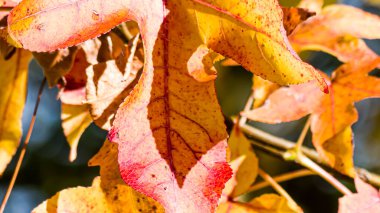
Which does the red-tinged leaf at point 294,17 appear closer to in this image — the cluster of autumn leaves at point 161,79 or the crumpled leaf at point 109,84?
the cluster of autumn leaves at point 161,79

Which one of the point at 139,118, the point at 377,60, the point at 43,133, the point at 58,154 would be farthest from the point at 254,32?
the point at 43,133

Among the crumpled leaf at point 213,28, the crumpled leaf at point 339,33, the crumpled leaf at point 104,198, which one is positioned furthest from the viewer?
the crumpled leaf at point 339,33

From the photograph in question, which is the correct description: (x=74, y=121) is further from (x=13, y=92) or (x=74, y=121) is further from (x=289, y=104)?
(x=289, y=104)

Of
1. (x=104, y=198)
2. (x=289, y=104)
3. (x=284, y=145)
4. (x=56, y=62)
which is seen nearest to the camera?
(x=104, y=198)

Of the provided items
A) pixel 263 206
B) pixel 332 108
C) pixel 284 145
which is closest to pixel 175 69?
pixel 263 206

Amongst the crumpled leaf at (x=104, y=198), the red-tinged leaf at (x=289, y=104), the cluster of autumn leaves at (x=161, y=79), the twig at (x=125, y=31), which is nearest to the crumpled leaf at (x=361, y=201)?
the cluster of autumn leaves at (x=161, y=79)

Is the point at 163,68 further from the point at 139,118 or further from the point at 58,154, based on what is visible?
the point at 58,154

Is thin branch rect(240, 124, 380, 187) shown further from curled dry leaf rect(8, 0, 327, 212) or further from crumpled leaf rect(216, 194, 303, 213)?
curled dry leaf rect(8, 0, 327, 212)
